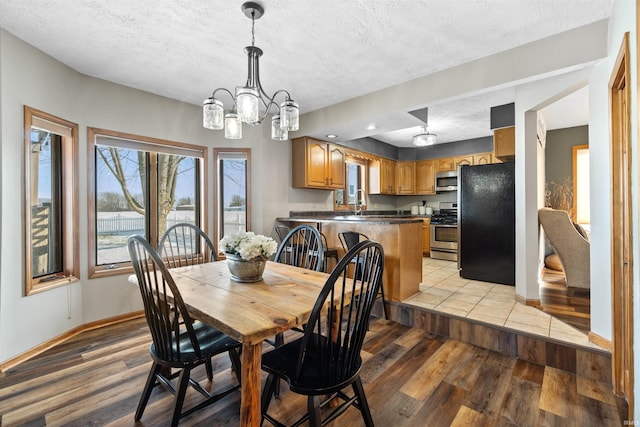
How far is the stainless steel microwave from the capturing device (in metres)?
6.00

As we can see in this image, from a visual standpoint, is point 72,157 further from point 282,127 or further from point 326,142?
point 326,142

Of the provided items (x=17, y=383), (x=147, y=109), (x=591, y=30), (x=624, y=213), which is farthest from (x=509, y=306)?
(x=147, y=109)

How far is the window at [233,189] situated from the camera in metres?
3.92

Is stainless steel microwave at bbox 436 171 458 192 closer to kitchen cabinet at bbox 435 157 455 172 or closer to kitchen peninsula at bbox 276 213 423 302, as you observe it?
kitchen cabinet at bbox 435 157 455 172

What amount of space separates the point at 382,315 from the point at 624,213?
2120 millimetres

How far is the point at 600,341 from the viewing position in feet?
6.89

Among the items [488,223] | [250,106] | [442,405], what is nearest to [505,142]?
[488,223]

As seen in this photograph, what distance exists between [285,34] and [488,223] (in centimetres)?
322

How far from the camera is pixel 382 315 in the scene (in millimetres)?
3209

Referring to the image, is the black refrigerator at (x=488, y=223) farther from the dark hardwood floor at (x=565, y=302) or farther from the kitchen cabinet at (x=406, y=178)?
the kitchen cabinet at (x=406, y=178)

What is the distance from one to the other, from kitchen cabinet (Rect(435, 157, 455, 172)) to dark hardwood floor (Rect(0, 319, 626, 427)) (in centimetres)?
430

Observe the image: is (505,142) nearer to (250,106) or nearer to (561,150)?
(561,150)

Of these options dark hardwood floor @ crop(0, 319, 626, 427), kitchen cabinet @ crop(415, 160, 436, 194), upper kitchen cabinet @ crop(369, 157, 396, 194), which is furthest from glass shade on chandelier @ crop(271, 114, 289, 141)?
kitchen cabinet @ crop(415, 160, 436, 194)

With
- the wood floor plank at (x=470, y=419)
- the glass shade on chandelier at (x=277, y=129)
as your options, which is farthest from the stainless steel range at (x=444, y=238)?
the glass shade on chandelier at (x=277, y=129)
